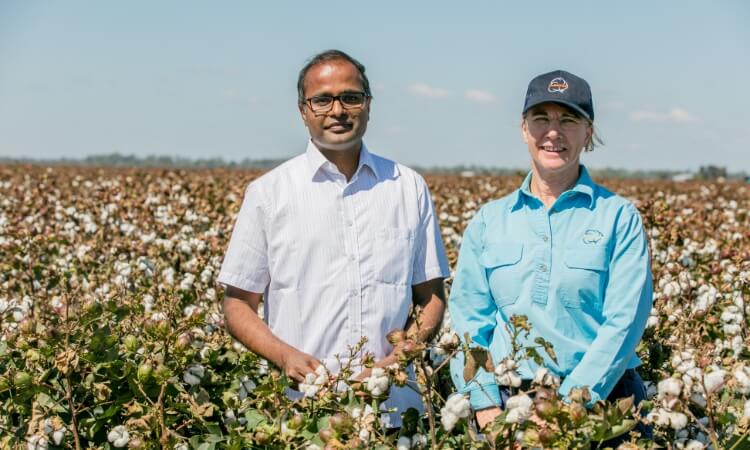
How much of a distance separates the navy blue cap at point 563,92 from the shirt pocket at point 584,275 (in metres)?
0.37

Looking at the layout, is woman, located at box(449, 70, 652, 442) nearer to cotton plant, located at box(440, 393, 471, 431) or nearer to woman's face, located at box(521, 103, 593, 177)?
woman's face, located at box(521, 103, 593, 177)

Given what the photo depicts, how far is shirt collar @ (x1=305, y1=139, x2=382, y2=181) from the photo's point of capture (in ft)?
8.56

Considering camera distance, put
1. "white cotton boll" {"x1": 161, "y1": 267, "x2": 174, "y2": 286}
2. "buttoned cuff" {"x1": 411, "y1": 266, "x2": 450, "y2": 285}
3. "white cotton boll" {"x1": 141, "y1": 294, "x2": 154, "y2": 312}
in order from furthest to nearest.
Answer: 1. "white cotton boll" {"x1": 161, "y1": 267, "x2": 174, "y2": 286}
2. "white cotton boll" {"x1": 141, "y1": 294, "x2": 154, "y2": 312}
3. "buttoned cuff" {"x1": 411, "y1": 266, "x2": 450, "y2": 285}

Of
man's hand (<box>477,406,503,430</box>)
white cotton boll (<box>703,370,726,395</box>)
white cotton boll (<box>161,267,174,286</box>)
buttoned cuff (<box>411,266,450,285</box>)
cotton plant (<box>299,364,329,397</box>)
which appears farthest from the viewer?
white cotton boll (<box>161,267,174,286</box>)

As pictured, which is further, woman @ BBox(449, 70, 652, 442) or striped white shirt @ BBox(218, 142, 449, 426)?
striped white shirt @ BBox(218, 142, 449, 426)

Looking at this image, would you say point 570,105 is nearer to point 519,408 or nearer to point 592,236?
point 592,236

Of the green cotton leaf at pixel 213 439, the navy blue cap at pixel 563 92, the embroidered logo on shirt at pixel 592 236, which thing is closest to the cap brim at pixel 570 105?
the navy blue cap at pixel 563 92

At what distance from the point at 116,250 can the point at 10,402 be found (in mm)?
2965

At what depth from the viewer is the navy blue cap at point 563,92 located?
244cm

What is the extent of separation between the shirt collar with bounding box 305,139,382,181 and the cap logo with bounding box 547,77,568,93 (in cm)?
54

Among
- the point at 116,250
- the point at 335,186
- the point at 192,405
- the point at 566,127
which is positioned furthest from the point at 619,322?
the point at 116,250

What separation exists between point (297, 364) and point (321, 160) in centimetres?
57

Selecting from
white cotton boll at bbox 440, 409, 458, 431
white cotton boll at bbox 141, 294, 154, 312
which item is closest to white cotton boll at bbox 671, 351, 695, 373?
white cotton boll at bbox 440, 409, 458, 431

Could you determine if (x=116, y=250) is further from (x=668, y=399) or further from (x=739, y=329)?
(x=668, y=399)
